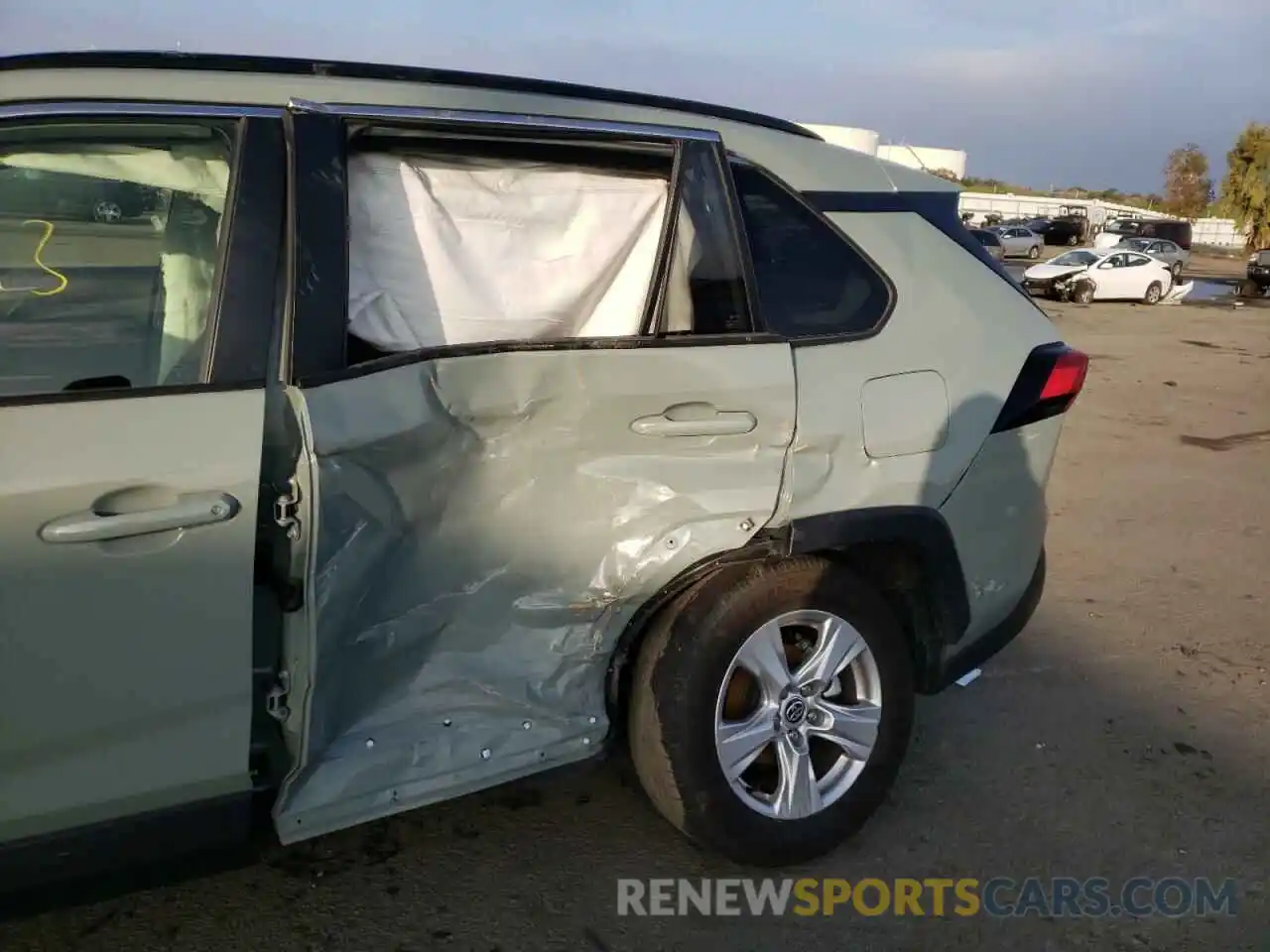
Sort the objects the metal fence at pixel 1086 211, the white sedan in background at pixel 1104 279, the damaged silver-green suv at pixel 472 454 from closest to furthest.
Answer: the damaged silver-green suv at pixel 472 454, the white sedan in background at pixel 1104 279, the metal fence at pixel 1086 211

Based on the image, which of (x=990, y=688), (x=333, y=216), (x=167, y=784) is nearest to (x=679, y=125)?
(x=333, y=216)

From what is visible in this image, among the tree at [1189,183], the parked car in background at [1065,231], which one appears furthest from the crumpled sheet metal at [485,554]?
the tree at [1189,183]

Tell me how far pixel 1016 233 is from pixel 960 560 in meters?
44.7

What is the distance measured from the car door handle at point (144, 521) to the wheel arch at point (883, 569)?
1.10m

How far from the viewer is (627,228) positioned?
2824mm

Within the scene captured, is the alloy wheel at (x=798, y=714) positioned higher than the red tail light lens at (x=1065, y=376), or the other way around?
the red tail light lens at (x=1065, y=376)

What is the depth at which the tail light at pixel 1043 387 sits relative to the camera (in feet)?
10.3

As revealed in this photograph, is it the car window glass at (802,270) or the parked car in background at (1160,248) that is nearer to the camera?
the car window glass at (802,270)

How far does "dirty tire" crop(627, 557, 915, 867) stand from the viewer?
265cm

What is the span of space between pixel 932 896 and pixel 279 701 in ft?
6.01

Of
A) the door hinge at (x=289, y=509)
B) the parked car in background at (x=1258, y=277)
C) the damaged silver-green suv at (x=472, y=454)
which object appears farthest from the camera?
the parked car in background at (x=1258, y=277)

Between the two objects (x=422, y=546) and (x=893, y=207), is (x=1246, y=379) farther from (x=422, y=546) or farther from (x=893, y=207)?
(x=422, y=546)

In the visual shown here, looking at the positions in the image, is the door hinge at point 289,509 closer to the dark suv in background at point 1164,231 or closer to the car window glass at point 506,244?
the car window glass at point 506,244

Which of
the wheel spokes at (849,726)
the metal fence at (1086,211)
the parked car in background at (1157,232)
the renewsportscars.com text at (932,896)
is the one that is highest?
the metal fence at (1086,211)
